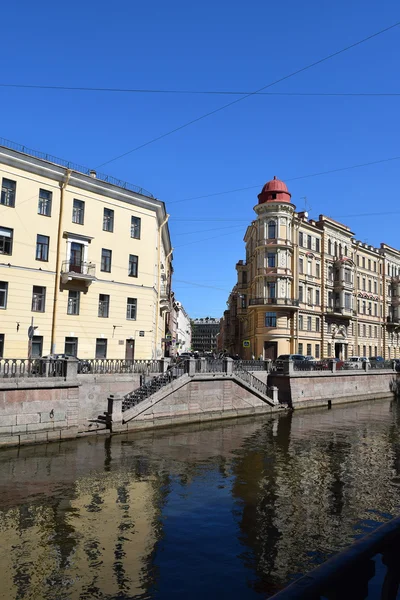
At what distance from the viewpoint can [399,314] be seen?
66.6 m

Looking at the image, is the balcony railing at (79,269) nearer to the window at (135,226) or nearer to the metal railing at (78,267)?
the metal railing at (78,267)

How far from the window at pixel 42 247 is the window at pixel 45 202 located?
1.42 metres

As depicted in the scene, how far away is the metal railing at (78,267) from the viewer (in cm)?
2769

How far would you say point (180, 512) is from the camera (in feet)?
39.7

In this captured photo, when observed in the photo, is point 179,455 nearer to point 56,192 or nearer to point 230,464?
point 230,464

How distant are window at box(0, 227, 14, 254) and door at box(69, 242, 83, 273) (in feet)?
11.9

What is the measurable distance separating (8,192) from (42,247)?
360 centimetres

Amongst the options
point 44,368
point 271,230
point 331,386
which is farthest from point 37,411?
point 271,230

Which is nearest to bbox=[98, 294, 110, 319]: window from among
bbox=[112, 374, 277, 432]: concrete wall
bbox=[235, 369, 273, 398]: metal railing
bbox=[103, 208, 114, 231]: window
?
bbox=[103, 208, 114, 231]: window

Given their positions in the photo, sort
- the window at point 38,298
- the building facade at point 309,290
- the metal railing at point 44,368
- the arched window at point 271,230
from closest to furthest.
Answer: the metal railing at point 44,368 → the window at point 38,298 → the building facade at point 309,290 → the arched window at point 271,230

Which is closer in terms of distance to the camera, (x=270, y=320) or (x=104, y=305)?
(x=104, y=305)

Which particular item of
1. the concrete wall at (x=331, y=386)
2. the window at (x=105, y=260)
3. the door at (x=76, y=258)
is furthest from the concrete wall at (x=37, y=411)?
the concrete wall at (x=331, y=386)

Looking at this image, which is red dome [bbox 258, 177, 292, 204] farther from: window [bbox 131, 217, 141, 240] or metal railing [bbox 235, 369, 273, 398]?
metal railing [bbox 235, 369, 273, 398]

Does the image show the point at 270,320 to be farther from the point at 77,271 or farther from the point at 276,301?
the point at 77,271
